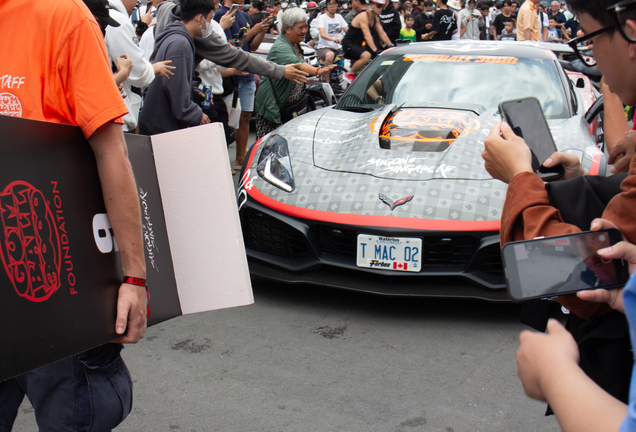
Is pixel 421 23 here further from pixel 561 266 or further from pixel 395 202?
pixel 561 266

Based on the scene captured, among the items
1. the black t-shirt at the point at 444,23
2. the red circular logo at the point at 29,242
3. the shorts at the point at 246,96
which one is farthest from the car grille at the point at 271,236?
the black t-shirt at the point at 444,23

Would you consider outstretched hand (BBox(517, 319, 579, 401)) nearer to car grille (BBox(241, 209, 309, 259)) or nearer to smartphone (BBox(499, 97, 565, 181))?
smartphone (BBox(499, 97, 565, 181))

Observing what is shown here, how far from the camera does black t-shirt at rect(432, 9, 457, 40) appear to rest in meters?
13.4

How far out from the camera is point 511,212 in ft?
4.44

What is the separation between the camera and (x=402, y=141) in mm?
3904

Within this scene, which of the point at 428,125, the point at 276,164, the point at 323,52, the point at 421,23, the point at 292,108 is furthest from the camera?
the point at 421,23

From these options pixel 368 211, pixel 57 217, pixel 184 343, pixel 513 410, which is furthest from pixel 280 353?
pixel 57 217

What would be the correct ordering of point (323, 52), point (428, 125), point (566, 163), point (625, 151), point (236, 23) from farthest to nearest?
point (323, 52) → point (236, 23) → point (428, 125) → point (625, 151) → point (566, 163)

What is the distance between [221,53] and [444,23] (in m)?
9.60

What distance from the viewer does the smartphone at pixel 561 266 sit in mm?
1100

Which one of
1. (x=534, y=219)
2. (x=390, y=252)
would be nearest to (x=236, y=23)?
(x=390, y=252)

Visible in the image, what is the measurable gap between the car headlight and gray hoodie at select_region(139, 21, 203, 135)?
1.79 ft

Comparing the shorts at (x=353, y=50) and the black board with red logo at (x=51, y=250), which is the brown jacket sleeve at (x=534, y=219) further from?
the shorts at (x=353, y=50)

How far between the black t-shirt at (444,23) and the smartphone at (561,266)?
13.1 m
